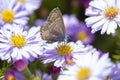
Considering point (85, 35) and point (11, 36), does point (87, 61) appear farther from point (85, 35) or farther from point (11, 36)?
point (85, 35)

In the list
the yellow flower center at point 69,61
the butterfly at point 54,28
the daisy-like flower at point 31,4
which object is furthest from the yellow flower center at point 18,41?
the daisy-like flower at point 31,4

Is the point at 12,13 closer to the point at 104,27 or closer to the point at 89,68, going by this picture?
the point at 104,27

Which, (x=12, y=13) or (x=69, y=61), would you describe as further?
(x=12, y=13)

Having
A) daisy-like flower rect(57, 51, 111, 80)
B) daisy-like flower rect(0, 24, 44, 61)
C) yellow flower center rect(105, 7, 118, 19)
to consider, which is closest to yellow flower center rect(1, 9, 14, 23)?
daisy-like flower rect(0, 24, 44, 61)

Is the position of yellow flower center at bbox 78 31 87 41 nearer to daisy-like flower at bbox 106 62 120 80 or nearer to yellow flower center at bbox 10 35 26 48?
yellow flower center at bbox 10 35 26 48

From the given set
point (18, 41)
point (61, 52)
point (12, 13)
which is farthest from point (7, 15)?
point (61, 52)

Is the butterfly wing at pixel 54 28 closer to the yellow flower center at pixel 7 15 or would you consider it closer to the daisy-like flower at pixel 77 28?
the yellow flower center at pixel 7 15
